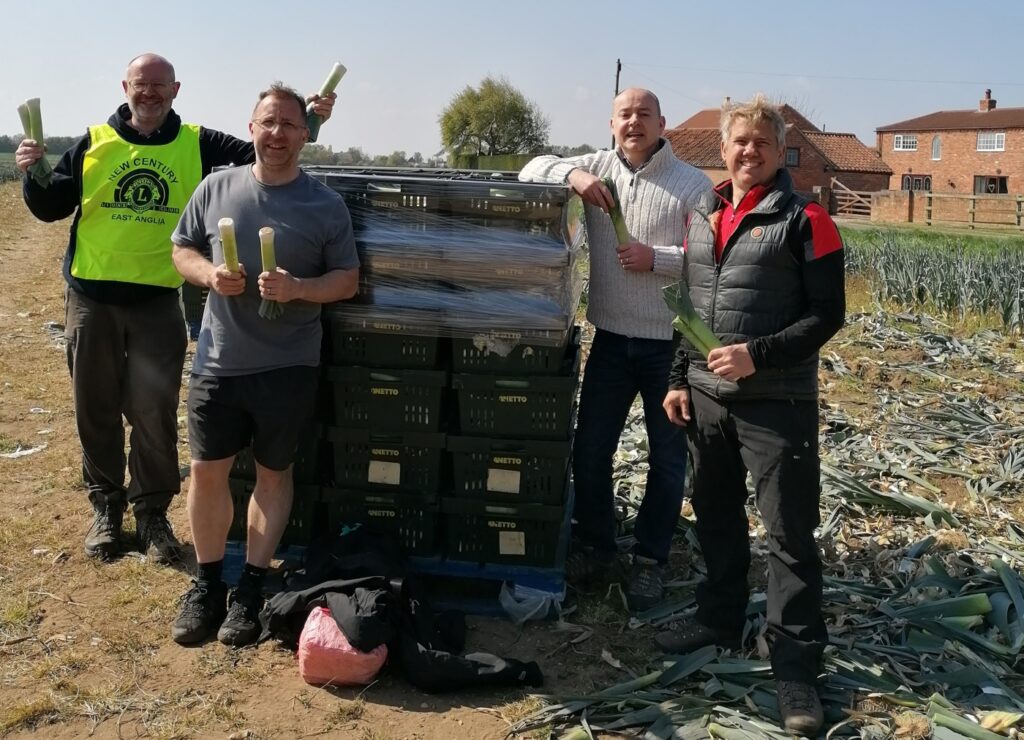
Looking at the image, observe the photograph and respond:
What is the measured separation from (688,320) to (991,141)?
63495 mm

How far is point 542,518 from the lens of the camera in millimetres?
4039

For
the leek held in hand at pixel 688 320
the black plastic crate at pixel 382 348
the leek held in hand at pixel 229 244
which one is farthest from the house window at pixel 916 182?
the leek held in hand at pixel 229 244

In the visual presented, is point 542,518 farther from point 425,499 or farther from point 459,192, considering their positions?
point 459,192

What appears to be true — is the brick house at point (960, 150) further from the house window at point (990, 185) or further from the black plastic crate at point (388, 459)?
the black plastic crate at point (388, 459)

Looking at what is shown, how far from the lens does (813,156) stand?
5097 cm

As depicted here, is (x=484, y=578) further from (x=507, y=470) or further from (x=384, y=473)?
(x=384, y=473)

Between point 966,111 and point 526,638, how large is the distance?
71.5 m

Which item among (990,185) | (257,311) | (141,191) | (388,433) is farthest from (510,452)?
(990,185)

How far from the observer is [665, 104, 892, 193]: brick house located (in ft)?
161

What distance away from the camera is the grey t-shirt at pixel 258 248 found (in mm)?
3566

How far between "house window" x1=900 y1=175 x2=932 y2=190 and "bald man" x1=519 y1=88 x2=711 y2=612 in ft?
211

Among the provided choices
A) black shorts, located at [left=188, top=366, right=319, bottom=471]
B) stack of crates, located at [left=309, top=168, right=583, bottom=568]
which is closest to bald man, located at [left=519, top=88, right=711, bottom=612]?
stack of crates, located at [left=309, top=168, right=583, bottom=568]

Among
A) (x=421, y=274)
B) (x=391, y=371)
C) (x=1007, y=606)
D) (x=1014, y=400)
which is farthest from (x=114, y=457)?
(x=1014, y=400)

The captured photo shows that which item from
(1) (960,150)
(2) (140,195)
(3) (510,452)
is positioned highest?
(1) (960,150)
